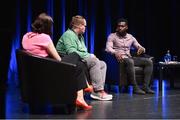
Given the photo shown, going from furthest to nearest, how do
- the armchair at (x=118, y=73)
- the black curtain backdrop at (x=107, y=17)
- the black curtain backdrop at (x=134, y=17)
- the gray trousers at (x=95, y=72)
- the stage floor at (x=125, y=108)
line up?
the black curtain backdrop at (x=134, y=17)
the black curtain backdrop at (x=107, y=17)
the armchair at (x=118, y=73)
the gray trousers at (x=95, y=72)
the stage floor at (x=125, y=108)

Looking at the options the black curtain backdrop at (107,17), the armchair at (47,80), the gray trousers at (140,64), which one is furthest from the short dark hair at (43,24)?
the black curtain backdrop at (107,17)

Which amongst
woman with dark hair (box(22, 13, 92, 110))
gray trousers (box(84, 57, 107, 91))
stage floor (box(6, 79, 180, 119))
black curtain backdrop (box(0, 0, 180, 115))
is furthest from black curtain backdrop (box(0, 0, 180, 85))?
woman with dark hair (box(22, 13, 92, 110))

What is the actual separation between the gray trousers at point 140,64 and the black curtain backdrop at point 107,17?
1556 mm

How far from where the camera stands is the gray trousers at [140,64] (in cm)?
642

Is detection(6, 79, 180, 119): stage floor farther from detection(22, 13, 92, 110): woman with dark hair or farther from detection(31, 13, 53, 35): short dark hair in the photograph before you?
detection(31, 13, 53, 35): short dark hair

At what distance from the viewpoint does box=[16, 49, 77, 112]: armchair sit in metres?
4.58

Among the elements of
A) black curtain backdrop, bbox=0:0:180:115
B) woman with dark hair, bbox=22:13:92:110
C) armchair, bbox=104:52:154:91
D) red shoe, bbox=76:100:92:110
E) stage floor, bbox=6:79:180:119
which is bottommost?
stage floor, bbox=6:79:180:119

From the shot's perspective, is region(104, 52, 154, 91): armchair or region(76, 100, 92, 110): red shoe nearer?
region(76, 100, 92, 110): red shoe

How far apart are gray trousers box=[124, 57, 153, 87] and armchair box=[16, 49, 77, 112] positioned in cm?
193

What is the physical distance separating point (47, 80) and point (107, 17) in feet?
14.5

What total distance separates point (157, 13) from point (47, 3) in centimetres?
249

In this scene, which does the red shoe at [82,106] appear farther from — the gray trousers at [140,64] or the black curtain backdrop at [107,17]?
the black curtain backdrop at [107,17]

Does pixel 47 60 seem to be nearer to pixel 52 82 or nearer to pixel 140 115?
pixel 52 82

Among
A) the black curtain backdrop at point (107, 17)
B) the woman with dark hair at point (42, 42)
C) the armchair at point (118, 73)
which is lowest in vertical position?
the armchair at point (118, 73)
